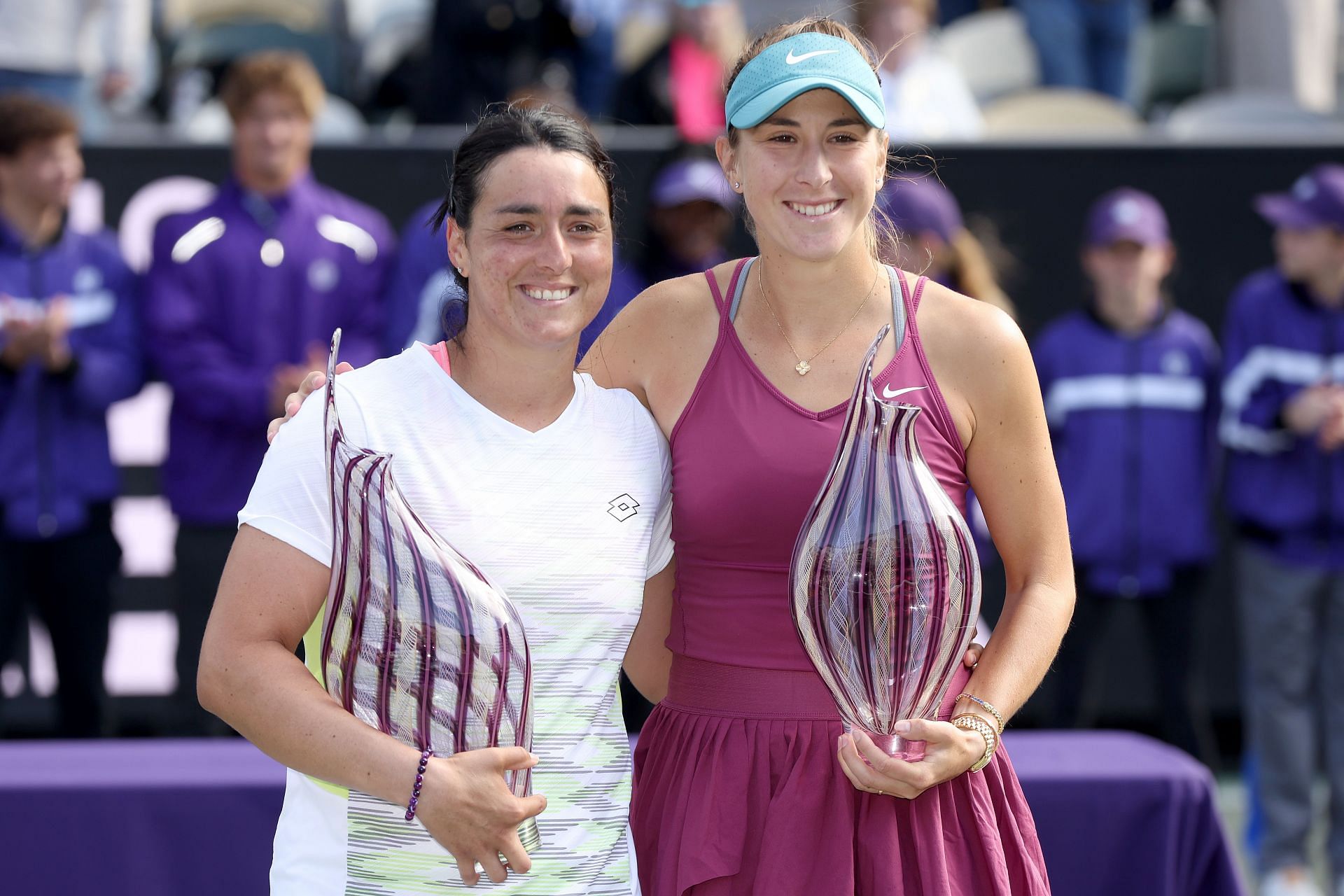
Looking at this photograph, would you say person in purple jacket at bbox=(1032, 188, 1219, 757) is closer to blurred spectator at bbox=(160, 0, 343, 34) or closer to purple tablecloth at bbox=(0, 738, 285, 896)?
purple tablecloth at bbox=(0, 738, 285, 896)

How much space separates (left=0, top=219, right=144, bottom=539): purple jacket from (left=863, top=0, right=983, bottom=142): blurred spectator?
2.67 meters

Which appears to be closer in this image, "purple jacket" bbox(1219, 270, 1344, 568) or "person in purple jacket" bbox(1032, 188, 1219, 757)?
"purple jacket" bbox(1219, 270, 1344, 568)

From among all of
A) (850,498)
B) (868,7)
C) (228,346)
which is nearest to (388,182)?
(228,346)

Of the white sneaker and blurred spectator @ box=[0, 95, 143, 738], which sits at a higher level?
blurred spectator @ box=[0, 95, 143, 738]

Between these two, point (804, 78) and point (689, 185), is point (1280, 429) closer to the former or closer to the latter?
point (689, 185)

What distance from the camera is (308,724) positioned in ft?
5.31

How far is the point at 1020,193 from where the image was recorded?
535 cm

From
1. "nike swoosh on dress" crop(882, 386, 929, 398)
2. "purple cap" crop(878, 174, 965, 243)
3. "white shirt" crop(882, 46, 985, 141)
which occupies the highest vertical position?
"white shirt" crop(882, 46, 985, 141)

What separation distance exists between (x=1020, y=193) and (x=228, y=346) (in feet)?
8.42

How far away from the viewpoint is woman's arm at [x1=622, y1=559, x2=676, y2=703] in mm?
2117

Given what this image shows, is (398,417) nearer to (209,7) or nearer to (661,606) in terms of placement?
(661,606)

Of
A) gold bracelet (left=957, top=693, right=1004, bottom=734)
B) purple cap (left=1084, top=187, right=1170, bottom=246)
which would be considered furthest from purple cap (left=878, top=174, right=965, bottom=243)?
gold bracelet (left=957, top=693, right=1004, bottom=734)

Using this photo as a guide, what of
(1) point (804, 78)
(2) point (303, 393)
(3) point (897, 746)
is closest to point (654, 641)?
(3) point (897, 746)

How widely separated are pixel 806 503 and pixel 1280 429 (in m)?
3.03
